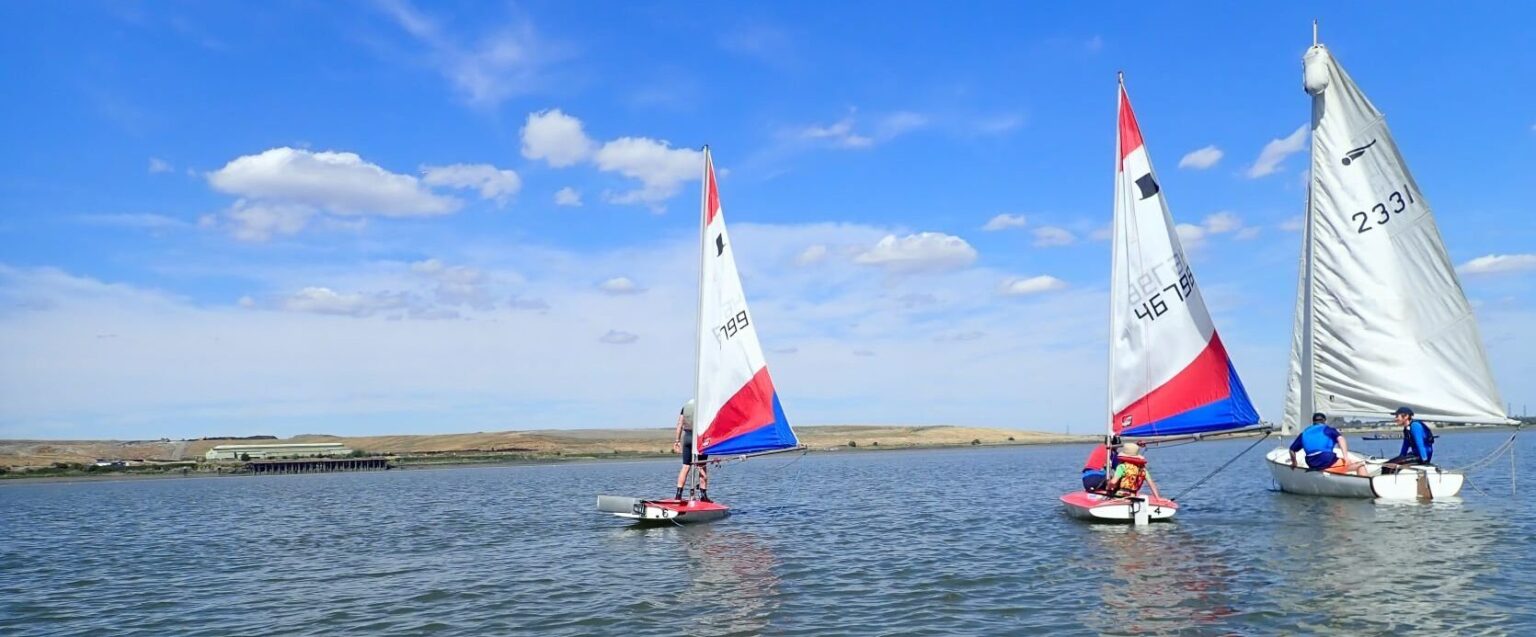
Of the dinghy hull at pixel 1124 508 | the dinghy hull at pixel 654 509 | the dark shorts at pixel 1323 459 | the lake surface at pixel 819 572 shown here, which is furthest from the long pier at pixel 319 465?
the dark shorts at pixel 1323 459

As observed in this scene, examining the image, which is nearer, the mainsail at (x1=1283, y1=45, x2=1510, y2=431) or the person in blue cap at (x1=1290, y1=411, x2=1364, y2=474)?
the mainsail at (x1=1283, y1=45, x2=1510, y2=431)

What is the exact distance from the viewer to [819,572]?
20.7 meters

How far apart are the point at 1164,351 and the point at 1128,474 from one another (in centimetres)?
345

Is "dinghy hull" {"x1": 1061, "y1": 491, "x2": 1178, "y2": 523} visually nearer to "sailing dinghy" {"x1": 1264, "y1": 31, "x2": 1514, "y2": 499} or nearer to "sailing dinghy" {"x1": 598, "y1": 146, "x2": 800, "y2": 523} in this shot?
"sailing dinghy" {"x1": 1264, "y1": 31, "x2": 1514, "y2": 499}

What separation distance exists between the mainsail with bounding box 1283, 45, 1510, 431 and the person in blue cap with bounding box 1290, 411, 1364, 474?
0.57 m

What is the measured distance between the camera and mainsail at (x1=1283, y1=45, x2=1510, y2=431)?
2948cm

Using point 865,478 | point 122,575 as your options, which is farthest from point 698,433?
point 865,478

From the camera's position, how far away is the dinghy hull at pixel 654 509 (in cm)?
2928

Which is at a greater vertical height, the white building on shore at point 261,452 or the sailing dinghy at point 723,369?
the sailing dinghy at point 723,369

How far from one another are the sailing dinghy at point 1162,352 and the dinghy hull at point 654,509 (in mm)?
10436

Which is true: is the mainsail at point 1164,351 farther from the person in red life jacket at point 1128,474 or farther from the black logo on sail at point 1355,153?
the black logo on sail at point 1355,153

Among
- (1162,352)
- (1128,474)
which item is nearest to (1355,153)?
(1162,352)

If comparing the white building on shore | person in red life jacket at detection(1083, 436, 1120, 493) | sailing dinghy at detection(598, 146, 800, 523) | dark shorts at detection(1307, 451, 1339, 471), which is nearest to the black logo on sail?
dark shorts at detection(1307, 451, 1339, 471)

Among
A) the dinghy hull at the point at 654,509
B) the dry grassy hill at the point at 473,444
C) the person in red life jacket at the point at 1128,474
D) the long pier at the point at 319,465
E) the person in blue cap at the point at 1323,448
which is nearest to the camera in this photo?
the person in red life jacket at the point at 1128,474
